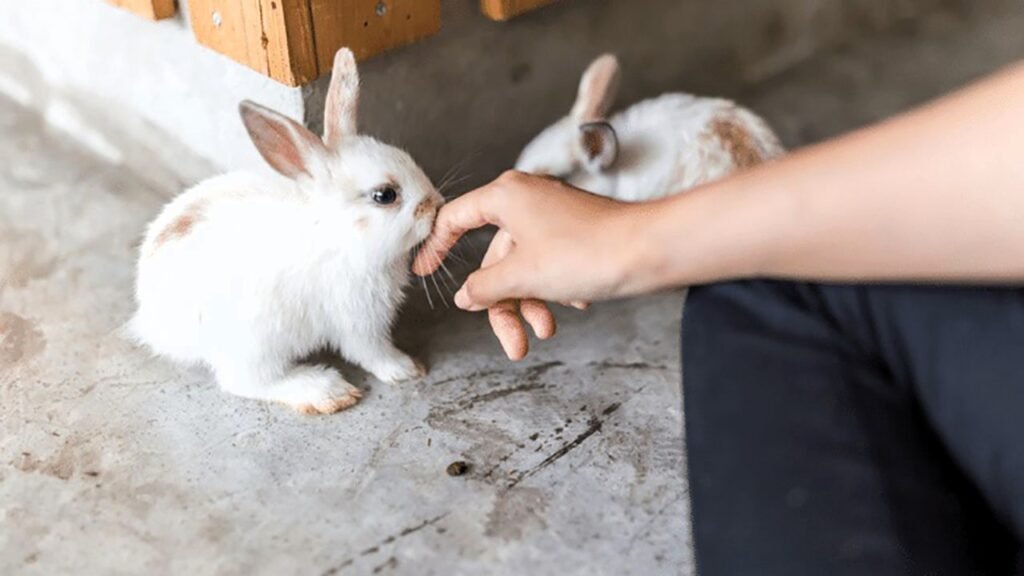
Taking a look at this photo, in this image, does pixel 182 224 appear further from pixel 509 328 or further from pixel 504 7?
pixel 504 7

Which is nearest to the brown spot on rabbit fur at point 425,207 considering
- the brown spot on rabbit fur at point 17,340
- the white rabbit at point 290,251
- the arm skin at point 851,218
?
the white rabbit at point 290,251

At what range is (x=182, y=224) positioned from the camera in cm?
144

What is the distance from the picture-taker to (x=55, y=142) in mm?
2105

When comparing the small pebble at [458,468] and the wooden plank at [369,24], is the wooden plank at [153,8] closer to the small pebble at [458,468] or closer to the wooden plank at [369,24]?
the wooden plank at [369,24]

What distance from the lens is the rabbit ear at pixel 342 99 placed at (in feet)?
4.50

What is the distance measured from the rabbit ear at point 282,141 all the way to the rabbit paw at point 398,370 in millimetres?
327

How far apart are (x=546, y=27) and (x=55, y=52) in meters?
0.95

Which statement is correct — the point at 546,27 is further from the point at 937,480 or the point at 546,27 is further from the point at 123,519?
the point at 937,480

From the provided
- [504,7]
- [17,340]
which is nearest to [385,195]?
[504,7]

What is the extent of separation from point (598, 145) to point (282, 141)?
0.58 meters

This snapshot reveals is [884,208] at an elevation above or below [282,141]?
above

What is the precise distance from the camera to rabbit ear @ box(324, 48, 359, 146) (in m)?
1.37

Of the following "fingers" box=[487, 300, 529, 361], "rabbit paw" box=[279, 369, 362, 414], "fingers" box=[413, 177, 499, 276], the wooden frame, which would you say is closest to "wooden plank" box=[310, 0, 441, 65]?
the wooden frame

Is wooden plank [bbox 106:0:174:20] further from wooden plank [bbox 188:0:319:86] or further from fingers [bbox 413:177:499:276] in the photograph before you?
fingers [bbox 413:177:499:276]
